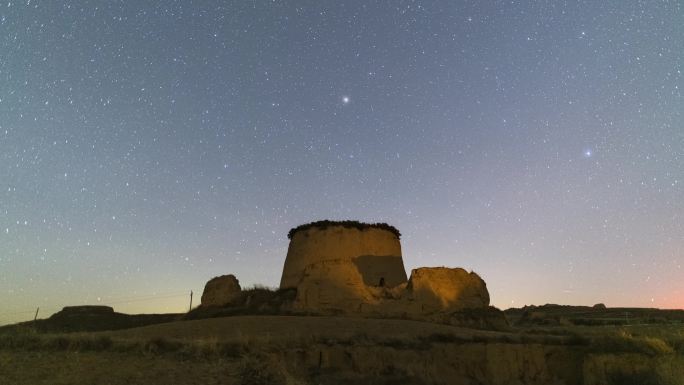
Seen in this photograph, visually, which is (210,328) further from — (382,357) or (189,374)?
(189,374)

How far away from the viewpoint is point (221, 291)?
30.0 meters

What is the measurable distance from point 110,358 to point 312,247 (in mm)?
21603

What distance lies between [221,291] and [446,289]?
13.0 metres

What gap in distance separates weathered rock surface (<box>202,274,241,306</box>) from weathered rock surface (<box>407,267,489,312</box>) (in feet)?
35.0

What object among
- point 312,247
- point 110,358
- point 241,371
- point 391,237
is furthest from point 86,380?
point 391,237

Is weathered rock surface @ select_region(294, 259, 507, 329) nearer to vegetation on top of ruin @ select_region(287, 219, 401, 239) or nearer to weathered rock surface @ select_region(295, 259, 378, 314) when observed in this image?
weathered rock surface @ select_region(295, 259, 378, 314)

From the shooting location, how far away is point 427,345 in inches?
693

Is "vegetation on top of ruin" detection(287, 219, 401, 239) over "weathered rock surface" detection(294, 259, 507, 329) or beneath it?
over

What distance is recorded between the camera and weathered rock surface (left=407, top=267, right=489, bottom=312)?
25.6m

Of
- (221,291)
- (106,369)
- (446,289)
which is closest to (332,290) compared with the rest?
(446,289)

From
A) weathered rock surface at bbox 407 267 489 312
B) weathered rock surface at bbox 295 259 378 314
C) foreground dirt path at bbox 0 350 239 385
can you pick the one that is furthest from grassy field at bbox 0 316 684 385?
weathered rock surface at bbox 407 267 489 312

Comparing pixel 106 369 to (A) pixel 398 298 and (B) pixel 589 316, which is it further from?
(B) pixel 589 316

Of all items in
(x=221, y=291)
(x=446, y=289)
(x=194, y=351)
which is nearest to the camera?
(x=194, y=351)

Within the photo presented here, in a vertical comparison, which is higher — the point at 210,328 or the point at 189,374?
the point at 210,328
